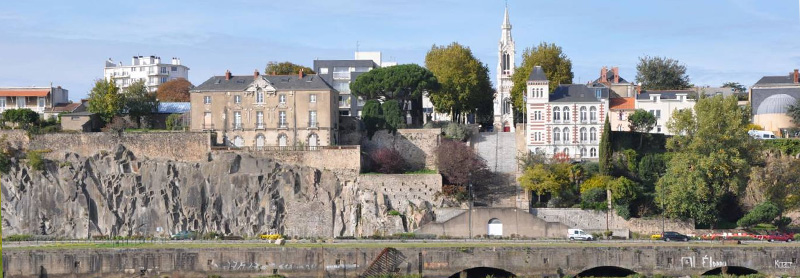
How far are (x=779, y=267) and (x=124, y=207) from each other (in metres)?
35.4

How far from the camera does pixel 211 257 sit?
40906mm

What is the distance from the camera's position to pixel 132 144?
57.7 metres

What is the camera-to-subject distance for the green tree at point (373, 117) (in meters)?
59.6

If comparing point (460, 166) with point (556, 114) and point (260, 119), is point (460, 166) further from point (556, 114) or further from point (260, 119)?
point (260, 119)

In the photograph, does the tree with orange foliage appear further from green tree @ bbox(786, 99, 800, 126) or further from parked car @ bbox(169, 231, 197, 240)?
green tree @ bbox(786, 99, 800, 126)

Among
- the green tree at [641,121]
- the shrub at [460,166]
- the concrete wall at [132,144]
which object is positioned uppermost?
the green tree at [641,121]

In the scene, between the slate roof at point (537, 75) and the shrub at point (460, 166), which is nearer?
the shrub at point (460, 166)

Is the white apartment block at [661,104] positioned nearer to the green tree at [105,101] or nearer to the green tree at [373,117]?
the green tree at [373,117]

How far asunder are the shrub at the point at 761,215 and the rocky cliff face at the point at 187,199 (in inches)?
659

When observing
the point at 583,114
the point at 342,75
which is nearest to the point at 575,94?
the point at 583,114

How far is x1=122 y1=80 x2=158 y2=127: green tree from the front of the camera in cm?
6303

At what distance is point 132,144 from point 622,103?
31.7 metres

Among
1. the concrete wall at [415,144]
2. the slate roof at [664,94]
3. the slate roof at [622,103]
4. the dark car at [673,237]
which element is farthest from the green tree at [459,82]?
the dark car at [673,237]

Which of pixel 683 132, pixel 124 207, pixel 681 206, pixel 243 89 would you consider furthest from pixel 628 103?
pixel 124 207
